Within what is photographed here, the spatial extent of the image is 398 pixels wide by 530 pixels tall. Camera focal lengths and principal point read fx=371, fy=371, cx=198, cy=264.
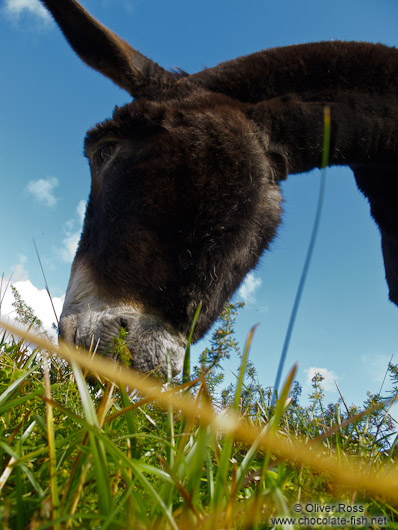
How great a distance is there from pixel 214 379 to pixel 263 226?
188 centimetres

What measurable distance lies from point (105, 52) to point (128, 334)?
2704mm

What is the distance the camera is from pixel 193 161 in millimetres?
3131

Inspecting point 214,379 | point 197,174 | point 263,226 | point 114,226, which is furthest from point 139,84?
point 214,379

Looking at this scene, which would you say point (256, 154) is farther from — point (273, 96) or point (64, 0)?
point (64, 0)

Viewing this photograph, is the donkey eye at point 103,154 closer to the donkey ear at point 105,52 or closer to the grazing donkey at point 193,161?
the grazing donkey at point 193,161

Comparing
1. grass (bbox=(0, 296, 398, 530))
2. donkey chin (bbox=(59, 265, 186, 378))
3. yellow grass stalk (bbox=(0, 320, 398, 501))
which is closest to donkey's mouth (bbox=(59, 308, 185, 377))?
donkey chin (bbox=(59, 265, 186, 378))

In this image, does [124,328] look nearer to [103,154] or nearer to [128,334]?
[128,334]

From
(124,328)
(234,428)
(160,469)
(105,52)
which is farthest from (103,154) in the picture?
(234,428)

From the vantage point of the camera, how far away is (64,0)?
345cm

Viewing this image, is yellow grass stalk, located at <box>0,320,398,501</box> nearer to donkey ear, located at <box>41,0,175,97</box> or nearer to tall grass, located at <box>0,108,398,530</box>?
tall grass, located at <box>0,108,398,530</box>

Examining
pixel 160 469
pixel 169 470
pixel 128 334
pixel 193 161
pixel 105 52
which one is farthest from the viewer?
pixel 105 52

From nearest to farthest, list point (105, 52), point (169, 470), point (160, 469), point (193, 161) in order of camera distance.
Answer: point (169, 470) → point (160, 469) → point (193, 161) → point (105, 52)

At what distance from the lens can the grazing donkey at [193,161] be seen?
9.60 feet

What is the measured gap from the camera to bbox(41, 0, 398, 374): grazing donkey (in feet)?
9.60
